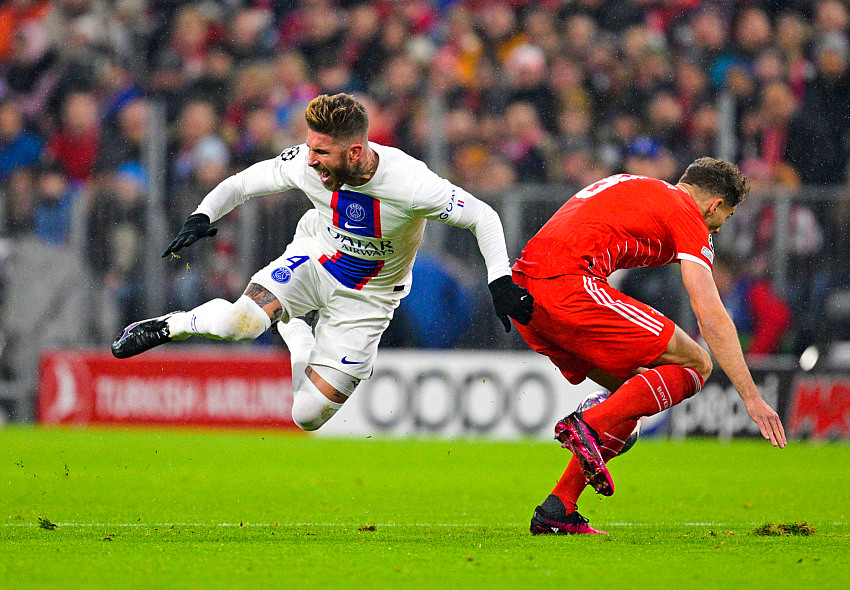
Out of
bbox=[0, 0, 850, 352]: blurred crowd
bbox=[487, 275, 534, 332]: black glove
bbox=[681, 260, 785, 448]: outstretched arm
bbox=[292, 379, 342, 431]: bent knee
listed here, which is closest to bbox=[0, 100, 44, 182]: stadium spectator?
bbox=[0, 0, 850, 352]: blurred crowd

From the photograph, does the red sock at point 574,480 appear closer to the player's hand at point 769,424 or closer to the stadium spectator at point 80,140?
the player's hand at point 769,424

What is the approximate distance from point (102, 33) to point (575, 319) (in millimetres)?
9989

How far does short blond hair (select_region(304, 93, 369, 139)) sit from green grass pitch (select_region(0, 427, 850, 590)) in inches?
74.4

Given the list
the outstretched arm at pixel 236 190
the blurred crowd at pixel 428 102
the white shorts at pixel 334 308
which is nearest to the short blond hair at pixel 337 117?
the outstretched arm at pixel 236 190

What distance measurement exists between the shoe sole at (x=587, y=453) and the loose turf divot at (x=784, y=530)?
0.95m

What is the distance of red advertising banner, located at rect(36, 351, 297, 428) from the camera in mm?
11891

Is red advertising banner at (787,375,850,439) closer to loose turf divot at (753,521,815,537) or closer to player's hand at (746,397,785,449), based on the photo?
loose turf divot at (753,521,815,537)

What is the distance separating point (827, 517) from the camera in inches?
248

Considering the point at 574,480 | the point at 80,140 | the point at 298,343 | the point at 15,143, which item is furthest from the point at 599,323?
the point at 15,143

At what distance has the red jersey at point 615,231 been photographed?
17.6 feet

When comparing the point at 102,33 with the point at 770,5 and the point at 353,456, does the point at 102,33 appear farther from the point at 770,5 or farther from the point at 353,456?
the point at 770,5

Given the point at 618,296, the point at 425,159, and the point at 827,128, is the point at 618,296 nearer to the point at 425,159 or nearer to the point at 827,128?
the point at 425,159

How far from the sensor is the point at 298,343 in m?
6.61

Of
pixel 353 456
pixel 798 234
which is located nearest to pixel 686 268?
pixel 353 456
